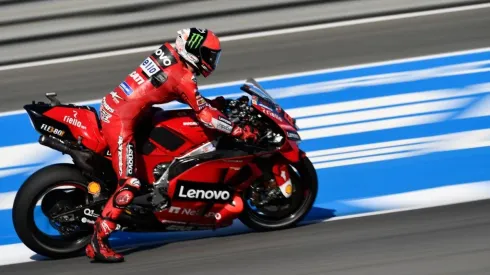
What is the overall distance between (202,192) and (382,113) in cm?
350

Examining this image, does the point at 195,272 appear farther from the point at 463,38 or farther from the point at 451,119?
the point at 463,38

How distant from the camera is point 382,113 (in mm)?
10203

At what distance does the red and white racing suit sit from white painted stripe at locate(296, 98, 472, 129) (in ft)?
10.2

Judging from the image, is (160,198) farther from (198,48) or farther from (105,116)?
(198,48)

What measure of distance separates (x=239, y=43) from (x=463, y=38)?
2.91m

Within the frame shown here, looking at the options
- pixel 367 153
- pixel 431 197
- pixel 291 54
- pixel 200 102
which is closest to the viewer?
pixel 200 102

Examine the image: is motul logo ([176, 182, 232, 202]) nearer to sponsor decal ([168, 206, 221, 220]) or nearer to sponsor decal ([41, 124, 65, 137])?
sponsor decal ([168, 206, 221, 220])

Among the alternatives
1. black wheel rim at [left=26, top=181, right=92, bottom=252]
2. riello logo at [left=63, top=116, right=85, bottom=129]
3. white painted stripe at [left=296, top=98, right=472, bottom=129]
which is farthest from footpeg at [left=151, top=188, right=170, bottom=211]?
white painted stripe at [left=296, top=98, right=472, bottom=129]

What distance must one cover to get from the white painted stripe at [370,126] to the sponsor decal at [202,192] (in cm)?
A: 264

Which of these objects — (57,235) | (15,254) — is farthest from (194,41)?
(15,254)

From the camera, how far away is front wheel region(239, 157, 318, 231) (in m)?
7.50

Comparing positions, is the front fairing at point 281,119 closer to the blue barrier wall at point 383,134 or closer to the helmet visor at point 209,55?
the helmet visor at point 209,55

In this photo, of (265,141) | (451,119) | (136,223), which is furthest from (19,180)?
(451,119)

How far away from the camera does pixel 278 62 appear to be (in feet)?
39.0
